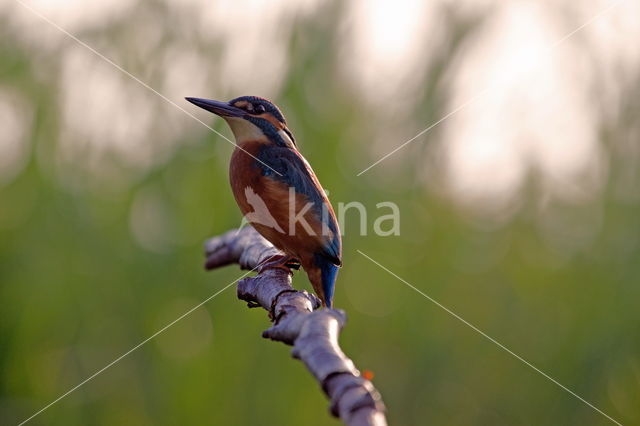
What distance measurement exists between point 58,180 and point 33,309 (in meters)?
0.65

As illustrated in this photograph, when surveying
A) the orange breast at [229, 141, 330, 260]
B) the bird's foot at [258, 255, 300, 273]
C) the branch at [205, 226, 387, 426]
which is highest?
the orange breast at [229, 141, 330, 260]

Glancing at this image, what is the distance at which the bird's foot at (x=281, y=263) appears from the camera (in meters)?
2.44

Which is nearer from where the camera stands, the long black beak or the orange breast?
the orange breast

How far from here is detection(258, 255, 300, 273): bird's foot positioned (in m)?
2.44

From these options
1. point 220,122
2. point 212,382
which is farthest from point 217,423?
point 220,122

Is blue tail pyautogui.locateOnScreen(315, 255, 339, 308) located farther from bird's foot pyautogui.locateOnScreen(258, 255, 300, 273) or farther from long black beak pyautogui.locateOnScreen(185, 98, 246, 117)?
long black beak pyautogui.locateOnScreen(185, 98, 246, 117)

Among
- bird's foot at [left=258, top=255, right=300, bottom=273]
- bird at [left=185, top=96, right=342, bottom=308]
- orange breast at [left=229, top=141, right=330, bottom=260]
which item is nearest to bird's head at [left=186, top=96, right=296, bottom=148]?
bird at [left=185, top=96, right=342, bottom=308]

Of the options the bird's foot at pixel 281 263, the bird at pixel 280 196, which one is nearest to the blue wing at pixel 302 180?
the bird at pixel 280 196

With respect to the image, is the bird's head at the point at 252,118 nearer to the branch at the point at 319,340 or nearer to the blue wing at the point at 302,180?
the blue wing at the point at 302,180

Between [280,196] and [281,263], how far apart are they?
9.4 inches

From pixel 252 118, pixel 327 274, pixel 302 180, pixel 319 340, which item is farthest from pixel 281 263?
pixel 319 340

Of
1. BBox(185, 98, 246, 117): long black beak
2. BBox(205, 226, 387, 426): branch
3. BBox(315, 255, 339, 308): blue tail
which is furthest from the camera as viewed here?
BBox(185, 98, 246, 117): long black beak

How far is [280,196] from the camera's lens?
248cm

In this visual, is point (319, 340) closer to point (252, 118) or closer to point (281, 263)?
point (281, 263)
